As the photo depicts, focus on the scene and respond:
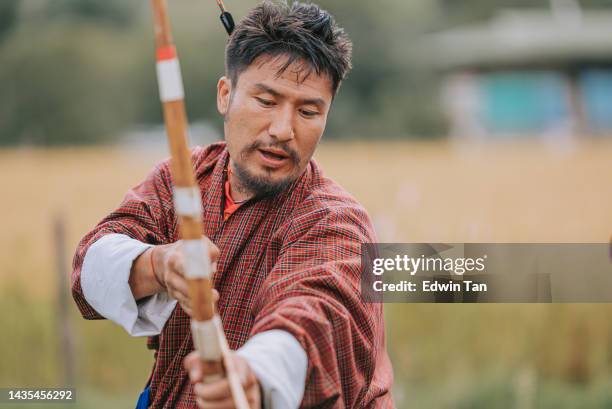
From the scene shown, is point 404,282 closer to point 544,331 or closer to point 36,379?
point 544,331

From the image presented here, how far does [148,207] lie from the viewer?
2.32m

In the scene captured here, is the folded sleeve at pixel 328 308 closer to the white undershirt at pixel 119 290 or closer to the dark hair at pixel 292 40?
the white undershirt at pixel 119 290

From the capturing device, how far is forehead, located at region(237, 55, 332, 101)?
2045mm

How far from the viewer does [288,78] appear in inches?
80.7

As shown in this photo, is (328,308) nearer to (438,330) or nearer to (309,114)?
(309,114)

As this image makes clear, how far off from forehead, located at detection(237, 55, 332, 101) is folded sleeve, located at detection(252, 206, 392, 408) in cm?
31

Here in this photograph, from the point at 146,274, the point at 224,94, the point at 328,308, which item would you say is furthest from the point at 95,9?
the point at 328,308

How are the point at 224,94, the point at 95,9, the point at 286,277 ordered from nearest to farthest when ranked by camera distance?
the point at 286,277, the point at 224,94, the point at 95,9

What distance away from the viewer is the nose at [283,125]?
6.64ft

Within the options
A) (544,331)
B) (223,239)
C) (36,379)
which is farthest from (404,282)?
(36,379)

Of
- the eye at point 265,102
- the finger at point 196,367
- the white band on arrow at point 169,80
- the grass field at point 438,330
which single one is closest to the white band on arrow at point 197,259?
the finger at point 196,367

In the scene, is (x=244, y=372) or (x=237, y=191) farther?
(x=237, y=191)

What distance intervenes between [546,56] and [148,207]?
17629 mm

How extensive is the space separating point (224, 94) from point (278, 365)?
918mm
